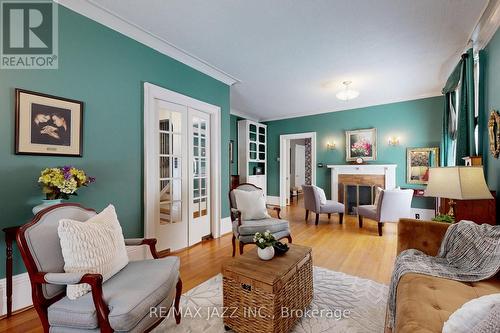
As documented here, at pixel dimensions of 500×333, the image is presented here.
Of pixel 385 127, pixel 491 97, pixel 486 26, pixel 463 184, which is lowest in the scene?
pixel 463 184

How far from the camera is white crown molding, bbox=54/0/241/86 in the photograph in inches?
86.8

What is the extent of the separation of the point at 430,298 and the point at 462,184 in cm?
118

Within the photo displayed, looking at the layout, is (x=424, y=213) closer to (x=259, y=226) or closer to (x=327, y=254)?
(x=327, y=254)

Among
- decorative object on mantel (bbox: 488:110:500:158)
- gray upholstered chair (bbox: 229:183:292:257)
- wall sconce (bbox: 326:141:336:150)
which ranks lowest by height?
gray upholstered chair (bbox: 229:183:292:257)

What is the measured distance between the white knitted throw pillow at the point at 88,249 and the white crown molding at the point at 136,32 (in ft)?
6.87

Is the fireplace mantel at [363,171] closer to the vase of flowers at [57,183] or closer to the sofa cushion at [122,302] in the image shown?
the sofa cushion at [122,302]

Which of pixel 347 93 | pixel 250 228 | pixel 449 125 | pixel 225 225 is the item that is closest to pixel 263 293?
pixel 250 228

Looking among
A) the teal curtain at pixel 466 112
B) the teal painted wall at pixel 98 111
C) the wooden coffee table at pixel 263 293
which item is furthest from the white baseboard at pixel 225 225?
the teal curtain at pixel 466 112

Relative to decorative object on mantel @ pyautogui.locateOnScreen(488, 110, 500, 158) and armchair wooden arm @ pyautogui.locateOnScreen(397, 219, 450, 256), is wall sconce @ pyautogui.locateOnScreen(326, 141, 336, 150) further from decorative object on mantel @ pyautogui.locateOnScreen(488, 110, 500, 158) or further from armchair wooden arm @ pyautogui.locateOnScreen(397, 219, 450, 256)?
armchair wooden arm @ pyautogui.locateOnScreen(397, 219, 450, 256)

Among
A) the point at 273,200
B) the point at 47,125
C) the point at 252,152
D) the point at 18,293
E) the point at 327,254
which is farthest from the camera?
the point at 273,200

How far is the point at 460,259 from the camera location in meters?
Result: 1.63

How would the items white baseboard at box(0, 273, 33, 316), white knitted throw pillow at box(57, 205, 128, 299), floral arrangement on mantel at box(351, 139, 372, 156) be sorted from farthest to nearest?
floral arrangement on mantel at box(351, 139, 372, 156) → white baseboard at box(0, 273, 33, 316) → white knitted throw pillow at box(57, 205, 128, 299)

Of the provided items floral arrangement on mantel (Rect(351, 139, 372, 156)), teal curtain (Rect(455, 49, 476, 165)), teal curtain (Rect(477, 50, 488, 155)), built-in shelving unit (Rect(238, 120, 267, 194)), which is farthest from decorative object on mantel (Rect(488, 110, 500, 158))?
built-in shelving unit (Rect(238, 120, 267, 194))

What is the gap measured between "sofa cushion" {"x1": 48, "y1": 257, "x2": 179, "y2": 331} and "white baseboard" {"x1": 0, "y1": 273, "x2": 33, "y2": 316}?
3.34 ft
